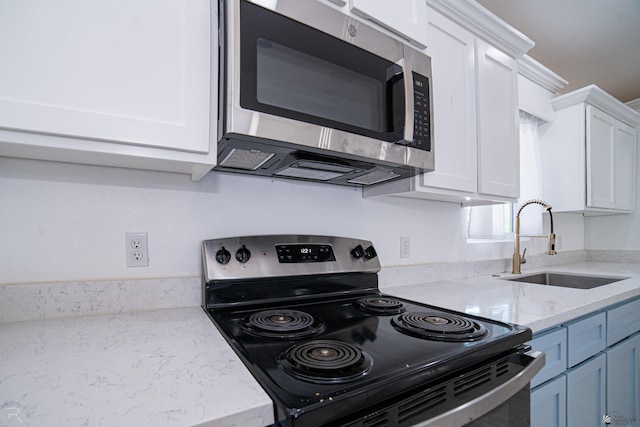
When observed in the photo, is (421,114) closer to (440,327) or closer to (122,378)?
(440,327)

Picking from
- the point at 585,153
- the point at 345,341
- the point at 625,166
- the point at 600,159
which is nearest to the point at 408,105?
the point at 345,341

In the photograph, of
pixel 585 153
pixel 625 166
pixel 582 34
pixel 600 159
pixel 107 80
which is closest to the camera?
pixel 107 80

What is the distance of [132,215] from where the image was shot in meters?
1.01

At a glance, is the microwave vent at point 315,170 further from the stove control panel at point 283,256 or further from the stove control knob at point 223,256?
the stove control knob at point 223,256

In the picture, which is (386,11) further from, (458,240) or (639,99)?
(639,99)

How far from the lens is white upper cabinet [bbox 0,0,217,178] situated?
646 mm

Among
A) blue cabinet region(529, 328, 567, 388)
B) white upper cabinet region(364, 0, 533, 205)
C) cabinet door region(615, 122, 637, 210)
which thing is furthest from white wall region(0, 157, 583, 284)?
cabinet door region(615, 122, 637, 210)

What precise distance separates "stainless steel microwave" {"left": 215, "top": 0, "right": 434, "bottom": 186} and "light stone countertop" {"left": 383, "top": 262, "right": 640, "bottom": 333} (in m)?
0.56

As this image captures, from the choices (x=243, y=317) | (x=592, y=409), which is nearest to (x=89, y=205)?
(x=243, y=317)

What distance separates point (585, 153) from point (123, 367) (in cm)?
318

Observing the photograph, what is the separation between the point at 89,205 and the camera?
955 millimetres

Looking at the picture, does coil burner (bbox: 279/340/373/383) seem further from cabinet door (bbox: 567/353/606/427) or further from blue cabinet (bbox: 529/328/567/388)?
cabinet door (bbox: 567/353/606/427)

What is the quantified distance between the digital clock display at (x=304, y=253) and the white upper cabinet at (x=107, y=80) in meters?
0.45

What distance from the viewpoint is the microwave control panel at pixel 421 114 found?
1.16 meters
